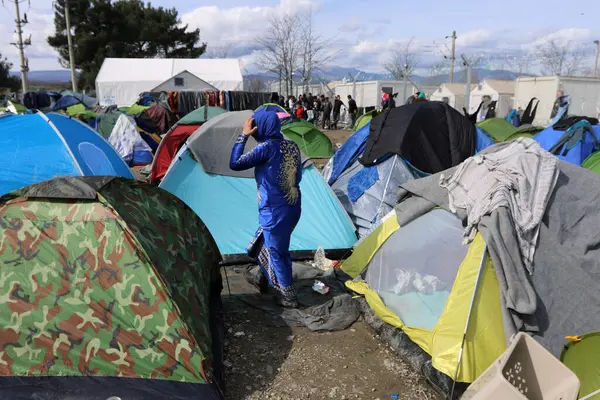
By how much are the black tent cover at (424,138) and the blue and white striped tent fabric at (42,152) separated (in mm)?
3728

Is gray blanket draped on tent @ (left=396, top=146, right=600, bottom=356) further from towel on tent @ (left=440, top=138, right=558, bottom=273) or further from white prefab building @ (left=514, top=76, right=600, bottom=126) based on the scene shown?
white prefab building @ (left=514, top=76, right=600, bottom=126)

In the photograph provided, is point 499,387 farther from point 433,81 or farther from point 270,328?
point 433,81

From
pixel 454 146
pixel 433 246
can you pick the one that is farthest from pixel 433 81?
pixel 433 246

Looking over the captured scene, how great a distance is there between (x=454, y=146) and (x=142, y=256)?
4.77 metres

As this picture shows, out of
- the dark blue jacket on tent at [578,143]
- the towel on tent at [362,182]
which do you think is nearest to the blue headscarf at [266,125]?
the towel on tent at [362,182]

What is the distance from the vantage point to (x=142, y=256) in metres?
2.97

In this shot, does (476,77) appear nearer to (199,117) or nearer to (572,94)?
(572,94)

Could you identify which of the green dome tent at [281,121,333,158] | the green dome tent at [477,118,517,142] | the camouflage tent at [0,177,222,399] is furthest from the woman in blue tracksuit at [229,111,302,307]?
the green dome tent at [477,118,517,142]

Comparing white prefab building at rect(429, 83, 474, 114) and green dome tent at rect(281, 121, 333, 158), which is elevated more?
white prefab building at rect(429, 83, 474, 114)

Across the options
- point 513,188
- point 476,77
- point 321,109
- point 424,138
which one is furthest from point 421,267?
point 476,77

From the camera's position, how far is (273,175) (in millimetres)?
3816

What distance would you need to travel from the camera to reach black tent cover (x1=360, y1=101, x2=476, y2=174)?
6.16 m

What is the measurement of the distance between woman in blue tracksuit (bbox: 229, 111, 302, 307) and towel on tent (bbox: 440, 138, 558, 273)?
1318 mm

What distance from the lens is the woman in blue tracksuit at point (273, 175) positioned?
12.5ft
